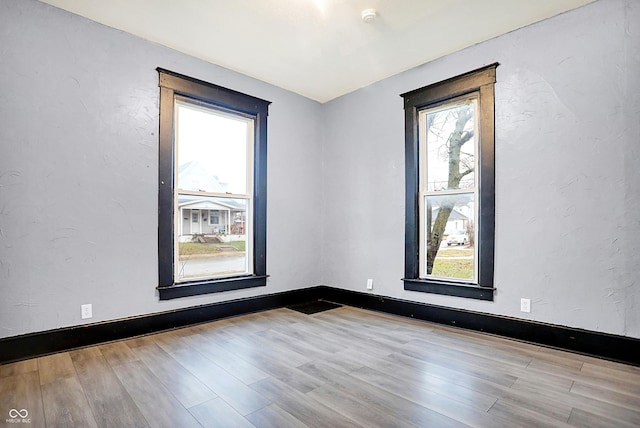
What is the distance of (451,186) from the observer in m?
3.42

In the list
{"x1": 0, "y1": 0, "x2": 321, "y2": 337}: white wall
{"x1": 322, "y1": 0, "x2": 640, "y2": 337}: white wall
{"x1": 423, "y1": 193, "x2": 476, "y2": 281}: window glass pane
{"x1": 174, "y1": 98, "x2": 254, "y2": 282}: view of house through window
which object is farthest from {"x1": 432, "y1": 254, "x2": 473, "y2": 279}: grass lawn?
{"x1": 0, "y1": 0, "x2": 321, "y2": 337}: white wall

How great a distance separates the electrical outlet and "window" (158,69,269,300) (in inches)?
22.4

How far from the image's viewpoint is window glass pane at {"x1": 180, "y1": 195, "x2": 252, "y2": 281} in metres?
3.38

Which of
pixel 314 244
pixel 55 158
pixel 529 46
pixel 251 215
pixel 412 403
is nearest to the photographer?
pixel 412 403

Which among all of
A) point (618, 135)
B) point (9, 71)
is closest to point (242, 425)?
point (9, 71)

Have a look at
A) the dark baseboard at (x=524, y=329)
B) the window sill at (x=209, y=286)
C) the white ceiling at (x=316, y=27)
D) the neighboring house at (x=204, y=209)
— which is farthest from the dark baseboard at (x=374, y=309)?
the white ceiling at (x=316, y=27)

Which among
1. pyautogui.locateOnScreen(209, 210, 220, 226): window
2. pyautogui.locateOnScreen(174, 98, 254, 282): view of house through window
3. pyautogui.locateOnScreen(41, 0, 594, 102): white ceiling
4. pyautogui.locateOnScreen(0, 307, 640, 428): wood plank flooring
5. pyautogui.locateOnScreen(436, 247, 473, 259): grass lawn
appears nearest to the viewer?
pyautogui.locateOnScreen(0, 307, 640, 428): wood plank flooring

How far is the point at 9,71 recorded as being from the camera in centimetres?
242

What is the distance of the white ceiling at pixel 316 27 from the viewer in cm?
258

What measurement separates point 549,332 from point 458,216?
1.28 metres

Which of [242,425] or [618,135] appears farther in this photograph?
[618,135]

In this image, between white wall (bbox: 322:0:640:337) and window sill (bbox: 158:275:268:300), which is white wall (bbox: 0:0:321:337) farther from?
white wall (bbox: 322:0:640:337)

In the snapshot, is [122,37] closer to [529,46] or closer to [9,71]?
[9,71]

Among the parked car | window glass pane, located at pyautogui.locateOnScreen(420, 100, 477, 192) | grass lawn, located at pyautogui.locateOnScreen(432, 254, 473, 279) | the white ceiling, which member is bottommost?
grass lawn, located at pyautogui.locateOnScreen(432, 254, 473, 279)
